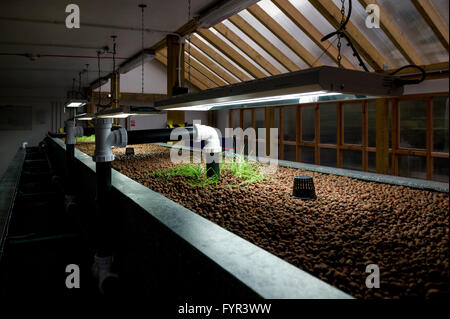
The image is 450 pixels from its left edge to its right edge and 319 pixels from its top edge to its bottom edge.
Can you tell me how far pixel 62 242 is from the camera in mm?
2053

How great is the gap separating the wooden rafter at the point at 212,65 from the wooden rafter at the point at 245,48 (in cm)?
189

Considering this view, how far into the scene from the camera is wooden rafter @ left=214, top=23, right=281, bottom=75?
7.91 metres

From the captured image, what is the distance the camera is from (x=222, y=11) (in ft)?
11.7

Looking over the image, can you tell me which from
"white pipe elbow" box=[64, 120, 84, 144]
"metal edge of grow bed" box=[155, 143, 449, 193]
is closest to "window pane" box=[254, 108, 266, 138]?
"white pipe elbow" box=[64, 120, 84, 144]

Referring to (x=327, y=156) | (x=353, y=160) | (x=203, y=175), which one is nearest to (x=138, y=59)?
(x=203, y=175)

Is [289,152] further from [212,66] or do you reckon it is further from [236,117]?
[212,66]

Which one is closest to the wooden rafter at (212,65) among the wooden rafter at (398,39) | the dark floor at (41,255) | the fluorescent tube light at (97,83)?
the fluorescent tube light at (97,83)

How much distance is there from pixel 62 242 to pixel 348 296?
186cm

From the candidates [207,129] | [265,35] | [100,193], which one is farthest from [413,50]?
[100,193]

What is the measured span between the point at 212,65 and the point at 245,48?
6.96ft

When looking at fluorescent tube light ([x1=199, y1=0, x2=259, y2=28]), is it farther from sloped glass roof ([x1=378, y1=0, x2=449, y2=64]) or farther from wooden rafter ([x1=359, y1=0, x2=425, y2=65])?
sloped glass roof ([x1=378, y1=0, x2=449, y2=64])

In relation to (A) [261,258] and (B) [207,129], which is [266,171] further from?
(A) [261,258]

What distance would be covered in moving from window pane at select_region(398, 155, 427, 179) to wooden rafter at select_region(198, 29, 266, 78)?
410 centimetres
